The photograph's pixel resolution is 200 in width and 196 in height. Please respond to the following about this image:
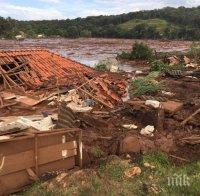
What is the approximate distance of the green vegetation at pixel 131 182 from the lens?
758 cm

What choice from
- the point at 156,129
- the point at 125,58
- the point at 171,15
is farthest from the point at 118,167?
the point at 171,15

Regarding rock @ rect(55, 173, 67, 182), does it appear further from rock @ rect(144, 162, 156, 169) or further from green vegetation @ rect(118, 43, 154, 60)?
green vegetation @ rect(118, 43, 154, 60)

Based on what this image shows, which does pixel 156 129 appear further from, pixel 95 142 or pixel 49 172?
pixel 49 172

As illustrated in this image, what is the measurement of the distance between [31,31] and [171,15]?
37.2 m

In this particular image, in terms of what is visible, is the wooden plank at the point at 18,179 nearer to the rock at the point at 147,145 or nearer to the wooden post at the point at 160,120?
the rock at the point at 147,145

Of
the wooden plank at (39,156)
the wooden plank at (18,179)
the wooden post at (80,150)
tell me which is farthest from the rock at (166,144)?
the wooden plank at (18,179)

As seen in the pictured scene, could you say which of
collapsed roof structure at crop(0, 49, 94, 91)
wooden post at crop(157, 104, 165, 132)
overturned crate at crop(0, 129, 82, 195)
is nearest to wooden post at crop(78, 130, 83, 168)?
overturned crate at crop(0, 129, 82, 195)

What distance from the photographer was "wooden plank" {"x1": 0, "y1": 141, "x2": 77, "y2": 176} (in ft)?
24.7

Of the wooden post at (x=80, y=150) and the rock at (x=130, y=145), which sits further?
the rock at (x=130, y=145)

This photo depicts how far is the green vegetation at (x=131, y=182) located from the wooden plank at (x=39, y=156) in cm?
47

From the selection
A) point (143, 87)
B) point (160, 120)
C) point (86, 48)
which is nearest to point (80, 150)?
point (160, 120)

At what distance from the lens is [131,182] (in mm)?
8031

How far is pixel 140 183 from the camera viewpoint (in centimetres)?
796

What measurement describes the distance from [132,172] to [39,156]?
73.6 inches
